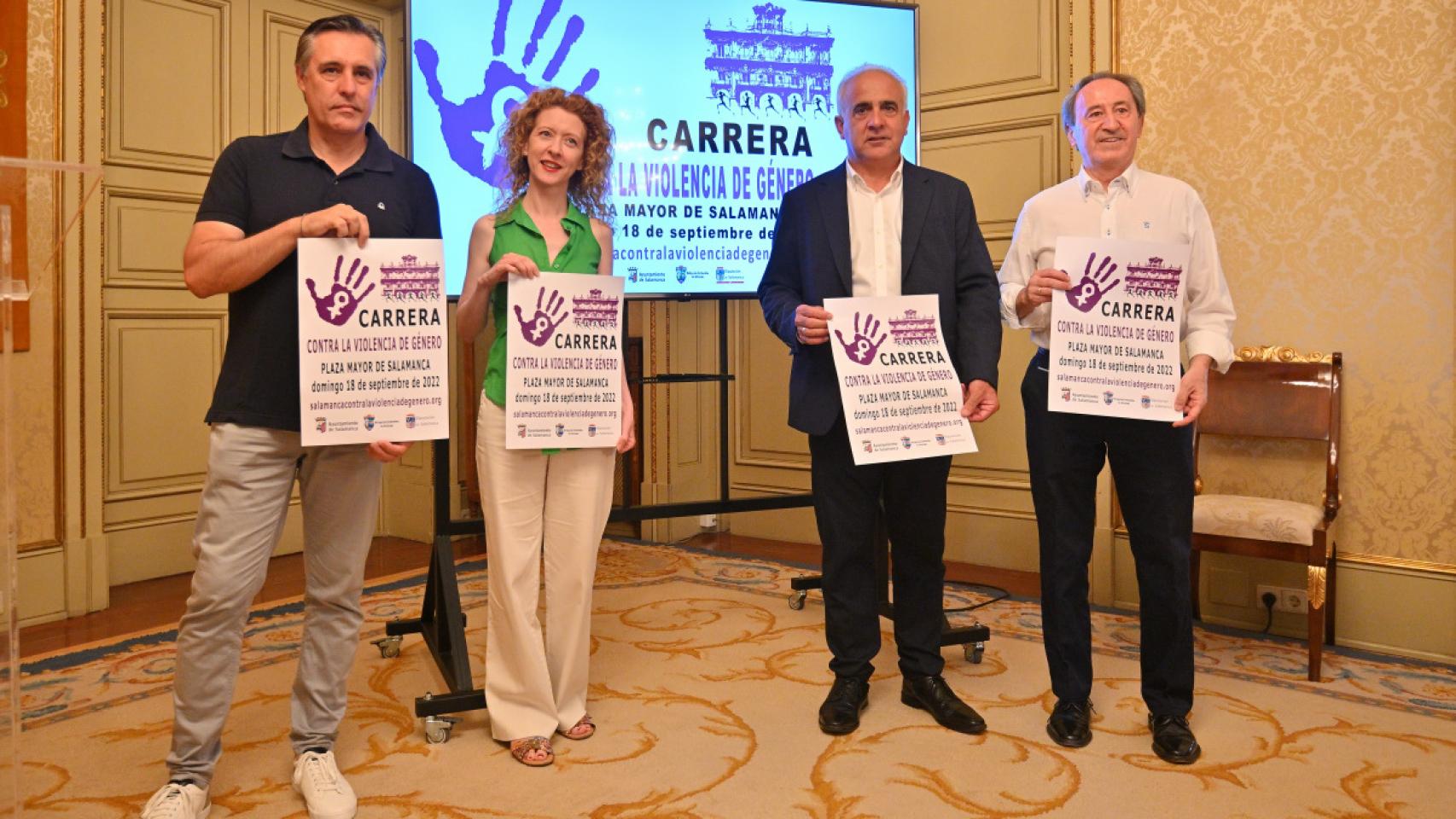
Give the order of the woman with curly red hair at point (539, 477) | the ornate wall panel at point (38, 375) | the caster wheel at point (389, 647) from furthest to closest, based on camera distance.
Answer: the ornate wall panel at point (38, 375) → the caster wheel at point (389, 647) → the woman with curly red hair at point (539, 477)

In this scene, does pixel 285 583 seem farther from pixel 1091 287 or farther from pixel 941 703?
pixel 1091 287

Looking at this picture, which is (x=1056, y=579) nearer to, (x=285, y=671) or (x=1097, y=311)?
(x=1097, y=311)

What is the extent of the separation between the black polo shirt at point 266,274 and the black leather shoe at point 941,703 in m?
1.56

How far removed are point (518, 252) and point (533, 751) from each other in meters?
1.10

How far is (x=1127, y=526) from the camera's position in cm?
229

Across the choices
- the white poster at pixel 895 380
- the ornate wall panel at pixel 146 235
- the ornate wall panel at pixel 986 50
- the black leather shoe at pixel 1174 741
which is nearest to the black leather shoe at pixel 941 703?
the black leather shoe at pixel 1174 741

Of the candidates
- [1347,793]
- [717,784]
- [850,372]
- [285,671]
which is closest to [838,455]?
[850,372]

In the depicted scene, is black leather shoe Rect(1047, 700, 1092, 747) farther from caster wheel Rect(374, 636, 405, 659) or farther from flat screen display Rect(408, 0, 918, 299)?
caster wheel Rect(374, 636, 405, 659)

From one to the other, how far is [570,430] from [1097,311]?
1.17 meters

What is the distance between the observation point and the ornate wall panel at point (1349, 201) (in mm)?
3086

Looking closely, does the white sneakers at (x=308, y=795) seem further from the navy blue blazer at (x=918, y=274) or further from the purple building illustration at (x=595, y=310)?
the navy blue blazer at (x=918, y=274)

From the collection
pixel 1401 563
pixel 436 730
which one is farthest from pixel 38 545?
pixel 1401 563

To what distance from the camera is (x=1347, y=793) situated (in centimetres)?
212

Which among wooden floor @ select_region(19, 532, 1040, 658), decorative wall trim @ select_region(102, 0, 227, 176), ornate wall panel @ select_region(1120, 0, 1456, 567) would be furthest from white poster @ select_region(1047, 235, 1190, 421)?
decorative wall trim @ select_region(102, 0, 227, 176)
